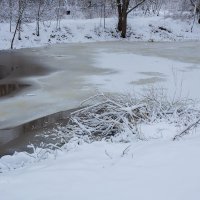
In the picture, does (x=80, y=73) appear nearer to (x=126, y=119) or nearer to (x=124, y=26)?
(x=126, y=119)

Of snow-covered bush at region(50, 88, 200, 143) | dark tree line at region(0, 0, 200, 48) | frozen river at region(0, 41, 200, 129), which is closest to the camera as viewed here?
snow-covered bush at region(50, 88, 200, 143)

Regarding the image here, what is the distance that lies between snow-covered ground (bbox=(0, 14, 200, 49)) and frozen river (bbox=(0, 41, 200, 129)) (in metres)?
2.68

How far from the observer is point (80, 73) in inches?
735

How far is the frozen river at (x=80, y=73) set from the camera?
13.2 m

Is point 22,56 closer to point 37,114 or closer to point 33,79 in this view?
point 33,79

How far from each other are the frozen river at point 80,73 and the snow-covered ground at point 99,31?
268 centimetres

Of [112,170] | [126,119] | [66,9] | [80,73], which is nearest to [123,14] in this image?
[66,9]

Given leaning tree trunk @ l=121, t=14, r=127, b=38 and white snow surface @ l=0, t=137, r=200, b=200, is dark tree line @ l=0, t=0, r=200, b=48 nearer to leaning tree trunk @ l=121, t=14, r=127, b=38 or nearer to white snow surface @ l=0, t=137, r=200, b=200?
leaning tree trunk @ l=121, t=14, r=127, b=38

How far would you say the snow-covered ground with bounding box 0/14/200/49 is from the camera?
101 feet

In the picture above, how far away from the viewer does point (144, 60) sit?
22938mm

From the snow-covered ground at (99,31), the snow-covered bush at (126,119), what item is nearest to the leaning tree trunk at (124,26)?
the snow-covered ground at (99,31)

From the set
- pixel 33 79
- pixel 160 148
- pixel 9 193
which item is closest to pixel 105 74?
pixel 33 79

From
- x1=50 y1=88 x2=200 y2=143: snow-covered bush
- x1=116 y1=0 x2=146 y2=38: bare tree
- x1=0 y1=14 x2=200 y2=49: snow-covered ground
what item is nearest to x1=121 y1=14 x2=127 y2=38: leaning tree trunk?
x1=116 y1=0 x2=146 y2=38: bare tree

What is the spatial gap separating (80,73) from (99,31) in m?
17.1
